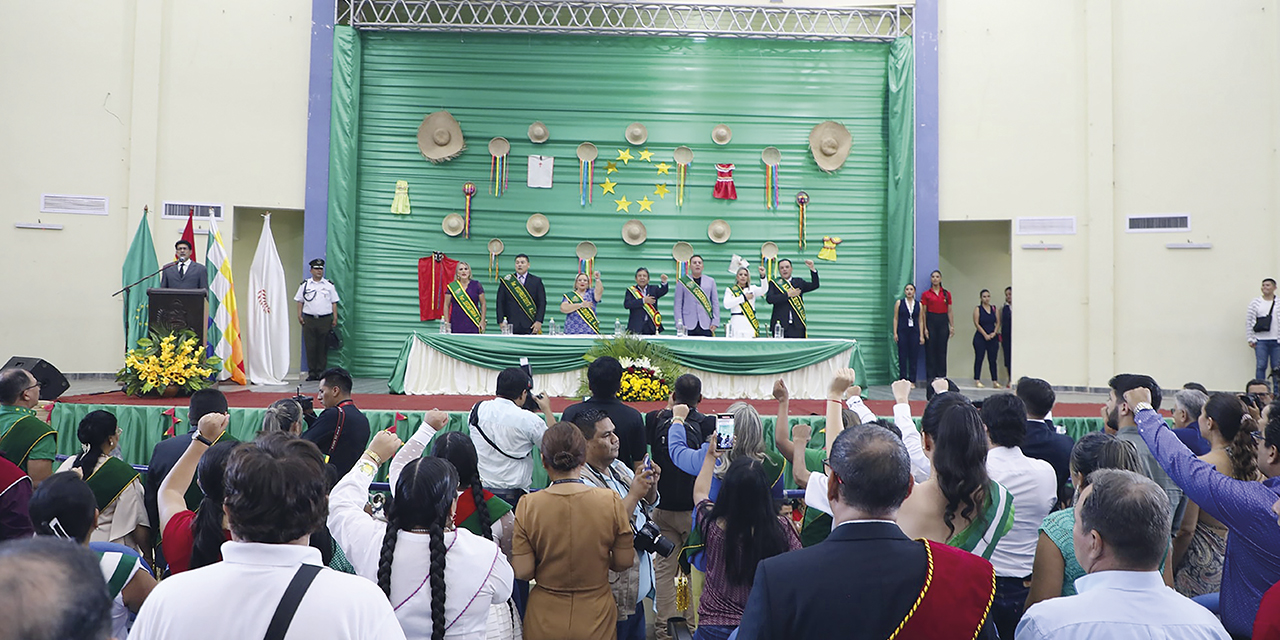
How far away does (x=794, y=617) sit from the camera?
1.30 meters

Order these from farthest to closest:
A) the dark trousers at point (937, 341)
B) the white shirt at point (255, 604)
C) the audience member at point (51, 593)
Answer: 1. the dark trousers at point (937, 341)
2. the white shirt at point (255, 604)
3. the audience member at point (51, 593)

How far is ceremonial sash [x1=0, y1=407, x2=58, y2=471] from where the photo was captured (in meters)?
3.31

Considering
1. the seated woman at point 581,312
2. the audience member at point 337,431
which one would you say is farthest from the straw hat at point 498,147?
the audience member at point 337,431

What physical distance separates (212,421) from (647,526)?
1248 mm

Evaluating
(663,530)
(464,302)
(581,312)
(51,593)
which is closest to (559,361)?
(581,312)

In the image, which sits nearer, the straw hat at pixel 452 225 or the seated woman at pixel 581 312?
the seated woman at pixel 581 312

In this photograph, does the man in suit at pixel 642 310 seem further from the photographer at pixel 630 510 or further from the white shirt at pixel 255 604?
the white shirt at pixel 255 604

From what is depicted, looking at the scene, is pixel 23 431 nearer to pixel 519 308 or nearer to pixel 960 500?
pixel 960 500

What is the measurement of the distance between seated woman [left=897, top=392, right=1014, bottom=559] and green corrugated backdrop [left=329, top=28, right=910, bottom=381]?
8275mm

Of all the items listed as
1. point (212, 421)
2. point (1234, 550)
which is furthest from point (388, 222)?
point (1234, 550)

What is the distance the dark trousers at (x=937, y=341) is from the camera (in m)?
9.51

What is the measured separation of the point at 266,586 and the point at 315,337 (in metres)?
8.01

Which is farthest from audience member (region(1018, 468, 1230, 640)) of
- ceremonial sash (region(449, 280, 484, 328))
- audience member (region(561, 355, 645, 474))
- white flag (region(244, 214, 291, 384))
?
white flag (region(244, 214, 291, 384))

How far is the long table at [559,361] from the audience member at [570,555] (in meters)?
4.87
